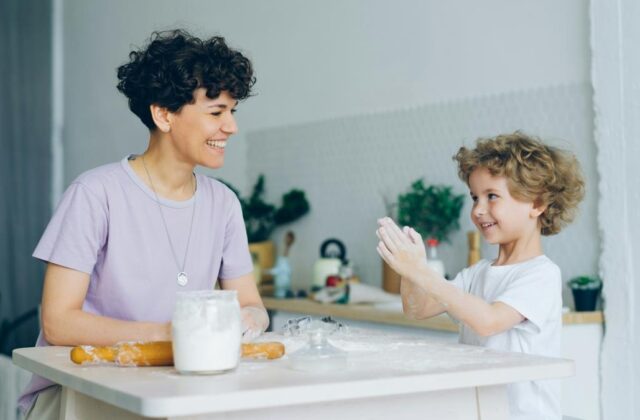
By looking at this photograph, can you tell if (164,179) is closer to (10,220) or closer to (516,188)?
(516,188)

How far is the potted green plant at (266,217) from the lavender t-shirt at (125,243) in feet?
7.32

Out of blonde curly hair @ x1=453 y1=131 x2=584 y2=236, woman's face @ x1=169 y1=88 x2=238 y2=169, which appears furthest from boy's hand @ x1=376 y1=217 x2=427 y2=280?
woman's face @ x1=169 y1=88 x2=238 y2=169

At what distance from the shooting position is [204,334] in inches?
54.8

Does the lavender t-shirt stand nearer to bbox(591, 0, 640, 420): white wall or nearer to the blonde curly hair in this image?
the blonde curly hair

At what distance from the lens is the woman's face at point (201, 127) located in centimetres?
206

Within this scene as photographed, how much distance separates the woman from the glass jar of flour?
410mm

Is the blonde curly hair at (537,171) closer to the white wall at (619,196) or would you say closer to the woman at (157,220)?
the woman at (157,220)

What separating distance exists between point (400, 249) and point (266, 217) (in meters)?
2.75

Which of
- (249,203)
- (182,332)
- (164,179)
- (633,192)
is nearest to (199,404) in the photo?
(182,332)

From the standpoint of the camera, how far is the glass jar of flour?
1396 mm

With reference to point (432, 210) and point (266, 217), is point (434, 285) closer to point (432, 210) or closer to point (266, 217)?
point (432, 210)

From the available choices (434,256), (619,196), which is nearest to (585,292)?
(619,196)

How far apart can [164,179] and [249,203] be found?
2.40m

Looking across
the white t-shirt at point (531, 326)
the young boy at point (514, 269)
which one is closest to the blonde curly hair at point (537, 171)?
the young boy at point (514, 269)
